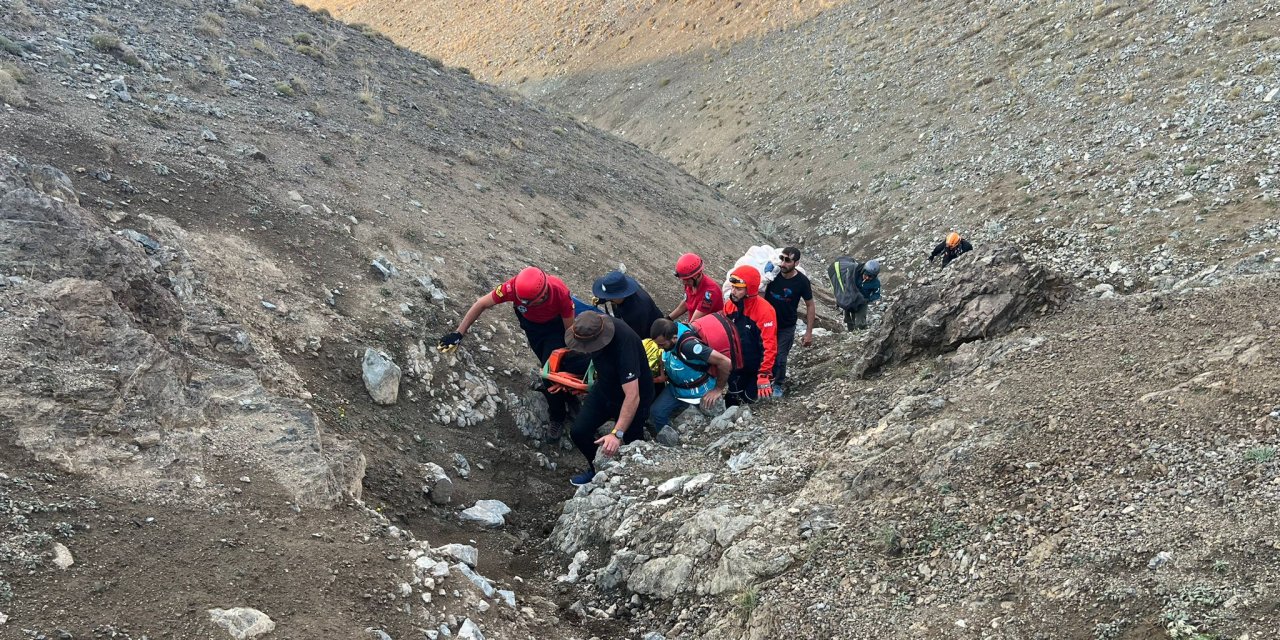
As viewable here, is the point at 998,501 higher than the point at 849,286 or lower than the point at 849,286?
higher

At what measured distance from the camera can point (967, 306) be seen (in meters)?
7.03

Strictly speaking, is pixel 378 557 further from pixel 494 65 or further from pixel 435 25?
pixel 435 25

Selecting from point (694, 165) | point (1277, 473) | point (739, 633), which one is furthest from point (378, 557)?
point (694, 165)

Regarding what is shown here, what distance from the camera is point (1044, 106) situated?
16266 millimetres

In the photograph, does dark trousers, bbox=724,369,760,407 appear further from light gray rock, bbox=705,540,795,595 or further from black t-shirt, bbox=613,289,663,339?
light gray rock, bbox=705,540,795,595

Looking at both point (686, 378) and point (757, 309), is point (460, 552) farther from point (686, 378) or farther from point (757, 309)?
point (757, 309)

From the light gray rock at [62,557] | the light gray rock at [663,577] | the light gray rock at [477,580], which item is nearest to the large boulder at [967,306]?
the light gray rock at [663,577]

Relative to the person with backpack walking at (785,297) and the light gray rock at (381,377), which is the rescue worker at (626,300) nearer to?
the person with backpack walking at (785,297)

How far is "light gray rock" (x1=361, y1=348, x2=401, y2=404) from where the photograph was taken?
20.6 ft

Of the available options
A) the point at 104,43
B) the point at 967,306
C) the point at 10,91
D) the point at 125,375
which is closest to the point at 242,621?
the point at 125,375

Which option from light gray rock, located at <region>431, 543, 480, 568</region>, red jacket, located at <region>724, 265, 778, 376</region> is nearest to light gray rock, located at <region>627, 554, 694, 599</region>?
light gray rock, located at <region>431, 543, 480, 568</region>

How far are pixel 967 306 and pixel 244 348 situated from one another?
20.7 ft

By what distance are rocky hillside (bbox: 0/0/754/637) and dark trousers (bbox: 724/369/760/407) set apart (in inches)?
66.2

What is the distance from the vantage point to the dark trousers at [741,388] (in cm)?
711
